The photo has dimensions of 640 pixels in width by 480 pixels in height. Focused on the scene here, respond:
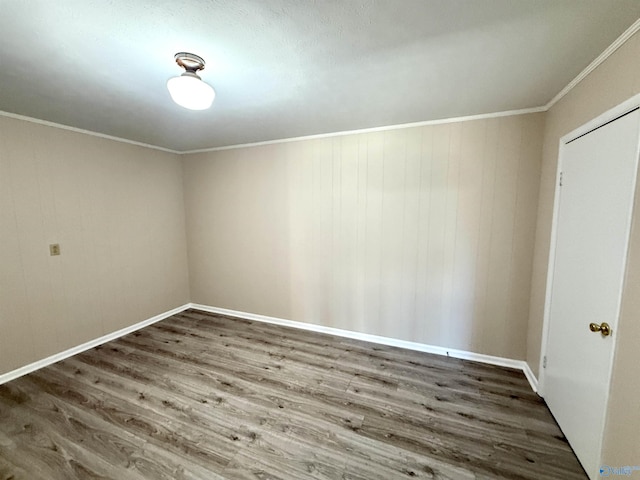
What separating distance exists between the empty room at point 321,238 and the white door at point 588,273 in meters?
0.02

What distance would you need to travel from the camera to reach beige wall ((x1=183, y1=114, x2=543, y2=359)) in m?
2.38

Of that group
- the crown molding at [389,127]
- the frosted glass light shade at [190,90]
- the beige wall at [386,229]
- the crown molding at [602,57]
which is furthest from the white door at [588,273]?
the frosted glass light shade at [190,90]

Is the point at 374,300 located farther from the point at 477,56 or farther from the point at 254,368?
the point at 477,56

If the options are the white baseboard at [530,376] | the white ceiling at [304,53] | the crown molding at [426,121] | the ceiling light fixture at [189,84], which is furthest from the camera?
the white baseboard at [530,376]

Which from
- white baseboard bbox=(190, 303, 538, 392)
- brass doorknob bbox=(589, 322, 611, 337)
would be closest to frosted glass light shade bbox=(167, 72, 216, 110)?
brass doorknob bbox=(589, 322, 611, 337)

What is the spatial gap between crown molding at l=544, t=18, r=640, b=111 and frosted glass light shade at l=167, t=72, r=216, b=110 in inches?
85.6

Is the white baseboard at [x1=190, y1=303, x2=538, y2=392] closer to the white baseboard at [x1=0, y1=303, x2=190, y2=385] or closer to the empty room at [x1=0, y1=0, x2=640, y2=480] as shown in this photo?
the empty room at [x1=0, y1=0, x2=640, y2=480]

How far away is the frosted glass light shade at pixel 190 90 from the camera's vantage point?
146 cm

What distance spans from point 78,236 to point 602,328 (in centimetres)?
439

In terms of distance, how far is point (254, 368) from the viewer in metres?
2.51

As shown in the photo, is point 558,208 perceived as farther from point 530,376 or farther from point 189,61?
point 189,61

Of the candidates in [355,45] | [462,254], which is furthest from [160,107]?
[462,254]

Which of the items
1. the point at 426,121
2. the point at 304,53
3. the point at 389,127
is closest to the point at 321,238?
the point at 389,127

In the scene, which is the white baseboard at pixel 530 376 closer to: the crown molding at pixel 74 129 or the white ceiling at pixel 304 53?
the white ceiling at pixel 304 53
